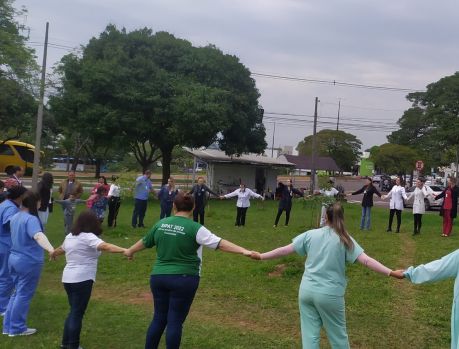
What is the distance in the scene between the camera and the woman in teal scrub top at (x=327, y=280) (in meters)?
4.86

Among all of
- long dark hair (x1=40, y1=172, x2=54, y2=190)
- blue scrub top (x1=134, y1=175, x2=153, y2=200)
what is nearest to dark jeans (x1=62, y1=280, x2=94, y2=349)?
long dark hair (x1=40, y1=172, x2=54, y2=190)

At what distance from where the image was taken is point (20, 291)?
628cm

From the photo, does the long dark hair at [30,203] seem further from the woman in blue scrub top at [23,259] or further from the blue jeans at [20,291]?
the blue jeans at [20,291]

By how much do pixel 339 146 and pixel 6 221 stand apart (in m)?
88.1

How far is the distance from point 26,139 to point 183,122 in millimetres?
31203

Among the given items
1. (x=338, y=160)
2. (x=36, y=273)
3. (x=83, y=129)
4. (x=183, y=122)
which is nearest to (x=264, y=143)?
(x=183, y=122)

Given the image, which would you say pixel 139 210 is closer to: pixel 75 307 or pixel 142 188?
pixel 142 188

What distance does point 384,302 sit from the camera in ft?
27.2

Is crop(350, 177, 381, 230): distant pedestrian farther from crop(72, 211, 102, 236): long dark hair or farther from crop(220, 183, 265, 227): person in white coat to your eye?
crop(72, 211, 102, 236): long dark hair

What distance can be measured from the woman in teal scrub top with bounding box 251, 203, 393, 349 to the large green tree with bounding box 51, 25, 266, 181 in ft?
76.9

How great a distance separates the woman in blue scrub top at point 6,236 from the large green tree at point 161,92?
21.5 m

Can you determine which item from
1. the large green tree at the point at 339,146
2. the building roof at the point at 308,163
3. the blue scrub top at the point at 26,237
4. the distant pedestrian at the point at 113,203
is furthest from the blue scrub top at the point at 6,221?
the large green tree at the point at 339,146

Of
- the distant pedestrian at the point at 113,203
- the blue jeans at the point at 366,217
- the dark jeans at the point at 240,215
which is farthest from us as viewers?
the dark jeans at the point at 240,215

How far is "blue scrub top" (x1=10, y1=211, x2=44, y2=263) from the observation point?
620 centimetres
